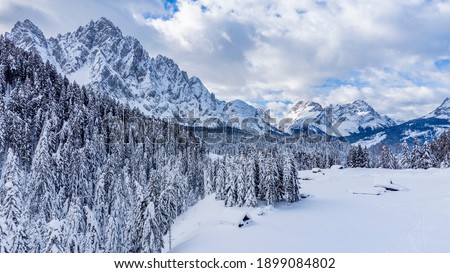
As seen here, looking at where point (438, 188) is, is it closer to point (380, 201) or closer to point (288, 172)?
point (380, 201)

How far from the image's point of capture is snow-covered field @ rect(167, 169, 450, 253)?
2870cm

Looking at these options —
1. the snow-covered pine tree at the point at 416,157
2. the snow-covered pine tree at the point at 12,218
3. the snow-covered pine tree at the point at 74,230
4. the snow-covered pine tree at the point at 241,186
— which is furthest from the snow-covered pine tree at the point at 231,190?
the snow-covered pine tree at the point at 416,157

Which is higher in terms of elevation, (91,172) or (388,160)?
(388,160)

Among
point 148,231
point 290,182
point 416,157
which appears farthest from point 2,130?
point 416,157

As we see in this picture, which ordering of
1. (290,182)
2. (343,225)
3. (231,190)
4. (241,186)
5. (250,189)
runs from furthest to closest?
1. (290,182)
2. (231,190)
3. (241,186)
4. (250,189)
5. (343,225)

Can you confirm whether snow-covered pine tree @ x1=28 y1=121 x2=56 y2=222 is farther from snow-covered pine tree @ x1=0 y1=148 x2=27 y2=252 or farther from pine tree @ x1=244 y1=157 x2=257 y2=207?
pine tree @ x1=244 y1=157 x2=257 y2=207

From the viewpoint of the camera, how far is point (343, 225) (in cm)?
3603

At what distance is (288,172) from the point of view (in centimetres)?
5334

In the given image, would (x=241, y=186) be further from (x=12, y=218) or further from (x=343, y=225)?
(x=12, y=218)

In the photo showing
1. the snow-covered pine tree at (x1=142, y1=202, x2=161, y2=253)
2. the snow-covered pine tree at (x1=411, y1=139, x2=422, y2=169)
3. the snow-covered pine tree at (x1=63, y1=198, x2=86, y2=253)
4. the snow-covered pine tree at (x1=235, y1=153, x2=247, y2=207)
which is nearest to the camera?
the snow-covered pine tree at (x1=63, y1=198, x2=86, y2=253)

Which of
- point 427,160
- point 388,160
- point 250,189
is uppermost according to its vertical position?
point 427,160

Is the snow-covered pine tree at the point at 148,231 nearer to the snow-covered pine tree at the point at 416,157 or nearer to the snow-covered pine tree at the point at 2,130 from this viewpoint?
the snow-covered pine tree at the point at 2,130

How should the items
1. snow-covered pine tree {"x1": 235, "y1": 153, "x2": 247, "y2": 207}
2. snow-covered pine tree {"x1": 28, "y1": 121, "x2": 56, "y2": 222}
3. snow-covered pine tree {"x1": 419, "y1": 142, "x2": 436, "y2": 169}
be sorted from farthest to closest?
snow-covered pine tree {"x1": 419, "y1": 142, "x2": 436, "y2": 169} → snow-covered pine tree {"x1": 235, "y1": 153, "x2": 247, "y2": 207} → snow-covered pine tree {"x1": 28, "y1": 121, "x2": 56, "y2": 222}

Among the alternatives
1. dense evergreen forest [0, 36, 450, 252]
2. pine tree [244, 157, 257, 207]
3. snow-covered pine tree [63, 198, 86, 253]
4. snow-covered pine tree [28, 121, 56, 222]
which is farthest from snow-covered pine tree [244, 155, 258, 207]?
snow-covered pine tree [28, 121, 56, 222]
